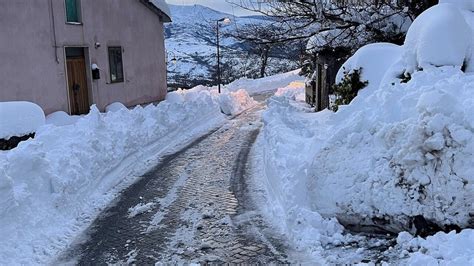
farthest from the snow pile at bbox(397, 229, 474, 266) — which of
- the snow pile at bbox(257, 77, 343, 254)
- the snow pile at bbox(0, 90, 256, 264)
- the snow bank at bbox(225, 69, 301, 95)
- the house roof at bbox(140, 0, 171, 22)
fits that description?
the snow bank at bbox(225, 69, 301, 95)

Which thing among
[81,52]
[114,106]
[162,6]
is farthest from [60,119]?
[162,6]

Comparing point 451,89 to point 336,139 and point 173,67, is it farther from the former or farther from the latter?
point 173,67

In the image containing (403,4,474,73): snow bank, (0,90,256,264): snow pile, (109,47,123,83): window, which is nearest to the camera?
(0,90,256,264): snow pile

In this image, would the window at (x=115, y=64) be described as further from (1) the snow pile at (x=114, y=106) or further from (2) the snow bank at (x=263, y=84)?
(2) the snow bank at (x=263, y=84)

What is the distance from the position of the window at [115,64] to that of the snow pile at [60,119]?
3.70 metres

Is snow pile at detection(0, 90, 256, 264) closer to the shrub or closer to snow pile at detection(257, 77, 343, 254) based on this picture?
snow pile at detection(257, 77, 343, 254)

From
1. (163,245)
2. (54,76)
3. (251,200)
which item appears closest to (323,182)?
(251,200)

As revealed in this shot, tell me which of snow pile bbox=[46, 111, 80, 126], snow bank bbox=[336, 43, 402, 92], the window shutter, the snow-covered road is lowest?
the snow-covered road

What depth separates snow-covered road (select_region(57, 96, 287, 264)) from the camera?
236 inches

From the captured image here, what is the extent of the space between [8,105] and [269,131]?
19.1ft

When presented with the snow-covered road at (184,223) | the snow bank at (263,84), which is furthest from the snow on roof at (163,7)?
the snow bank at (263,84)

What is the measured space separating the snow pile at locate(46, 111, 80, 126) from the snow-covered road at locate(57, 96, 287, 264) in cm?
448

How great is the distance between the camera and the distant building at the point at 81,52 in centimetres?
1323

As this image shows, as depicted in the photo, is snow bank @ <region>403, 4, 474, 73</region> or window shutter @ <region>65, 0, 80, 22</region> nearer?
snow bank @ <region>403, 4, 474, 73</region>
